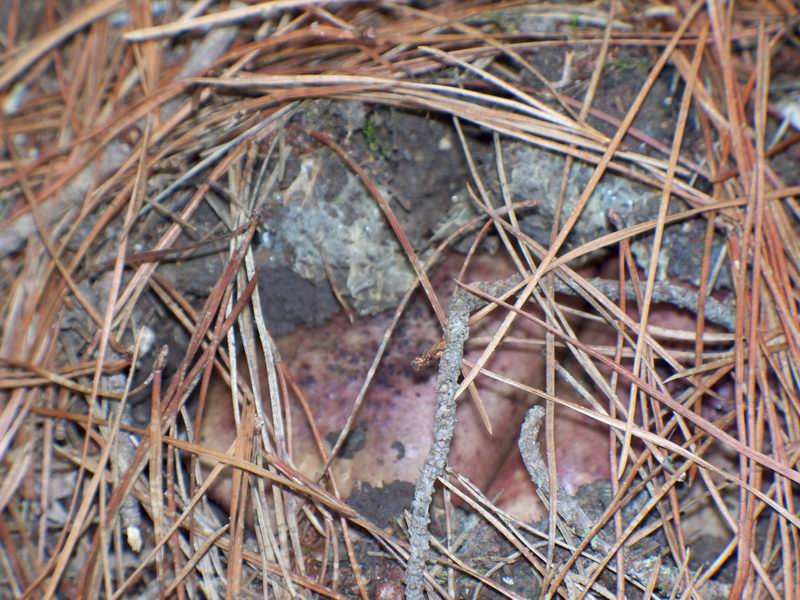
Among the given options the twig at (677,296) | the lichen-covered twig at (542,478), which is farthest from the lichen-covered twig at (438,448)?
the twig at (677,296)

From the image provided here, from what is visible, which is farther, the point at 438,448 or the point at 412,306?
the point at 412,306

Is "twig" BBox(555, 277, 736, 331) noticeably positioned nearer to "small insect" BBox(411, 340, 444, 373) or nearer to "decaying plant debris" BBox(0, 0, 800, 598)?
"decaying plant debris" BBox(0, 0, 800, 598)

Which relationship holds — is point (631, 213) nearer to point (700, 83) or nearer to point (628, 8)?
point (700, 83)

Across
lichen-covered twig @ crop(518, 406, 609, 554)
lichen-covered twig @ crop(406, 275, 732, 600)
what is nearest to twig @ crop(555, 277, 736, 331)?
lichen-covered twig @ crop(406, 275, 732, 600)

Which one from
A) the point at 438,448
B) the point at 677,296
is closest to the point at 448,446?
the point at 438,448

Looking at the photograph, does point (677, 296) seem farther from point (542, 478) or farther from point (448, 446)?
point (448, 446)

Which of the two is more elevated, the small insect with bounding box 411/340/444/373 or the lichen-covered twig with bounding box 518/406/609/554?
the small insect with bounding box 411/340/444/373

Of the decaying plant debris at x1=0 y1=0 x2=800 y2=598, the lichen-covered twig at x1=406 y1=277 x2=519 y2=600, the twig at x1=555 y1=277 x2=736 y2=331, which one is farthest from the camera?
the twig at x1=555 y1=277 x2=736 y2=331
